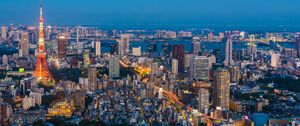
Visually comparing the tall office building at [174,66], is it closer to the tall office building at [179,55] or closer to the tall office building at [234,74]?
the tall office building at [179,55]

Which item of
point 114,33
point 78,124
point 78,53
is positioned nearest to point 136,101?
point 78,124

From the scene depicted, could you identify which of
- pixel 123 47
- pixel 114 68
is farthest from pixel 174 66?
pixel 123 47

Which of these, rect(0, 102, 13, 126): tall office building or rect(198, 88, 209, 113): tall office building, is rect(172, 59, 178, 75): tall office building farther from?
rect(0, 102, 13, 126): tall office building

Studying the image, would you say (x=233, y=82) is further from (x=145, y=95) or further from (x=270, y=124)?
(x=270, y=124)

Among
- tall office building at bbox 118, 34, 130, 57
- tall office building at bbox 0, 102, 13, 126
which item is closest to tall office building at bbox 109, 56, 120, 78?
tall office building at bbox 118, 34, 130, 57

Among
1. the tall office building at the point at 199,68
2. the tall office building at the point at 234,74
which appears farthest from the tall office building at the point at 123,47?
the tall office building at the point at 234,74
